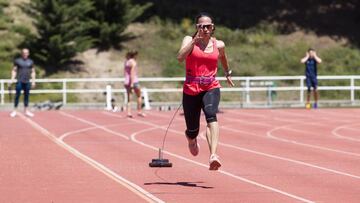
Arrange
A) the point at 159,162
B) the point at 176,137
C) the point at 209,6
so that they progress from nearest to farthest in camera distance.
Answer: the point at 159,162 < the point at 176,137 < the point at 209,6

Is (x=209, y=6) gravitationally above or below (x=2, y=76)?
above

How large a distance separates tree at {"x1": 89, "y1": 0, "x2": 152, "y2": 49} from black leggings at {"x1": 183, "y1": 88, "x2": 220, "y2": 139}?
120ft

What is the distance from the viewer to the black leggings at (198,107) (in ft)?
40.4

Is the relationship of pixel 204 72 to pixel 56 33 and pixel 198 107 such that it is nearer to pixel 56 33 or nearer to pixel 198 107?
pixel 198 107

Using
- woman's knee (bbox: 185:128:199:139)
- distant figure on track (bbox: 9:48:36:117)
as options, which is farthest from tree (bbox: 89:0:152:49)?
woman's knee (bbox: 185:128:199:139)

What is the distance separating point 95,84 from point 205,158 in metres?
29.3

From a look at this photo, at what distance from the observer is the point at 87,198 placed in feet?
35.7

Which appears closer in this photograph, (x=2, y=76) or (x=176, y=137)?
(x=176, y=137)

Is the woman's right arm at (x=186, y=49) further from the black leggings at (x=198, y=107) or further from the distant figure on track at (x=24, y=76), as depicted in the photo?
the distant figure on track at (x=24, y=76)

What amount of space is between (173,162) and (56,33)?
32.4 m

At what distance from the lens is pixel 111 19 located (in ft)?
164

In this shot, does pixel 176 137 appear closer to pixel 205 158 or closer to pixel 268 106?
pixel 205 158

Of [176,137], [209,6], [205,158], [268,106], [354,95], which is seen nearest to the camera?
[205,158]

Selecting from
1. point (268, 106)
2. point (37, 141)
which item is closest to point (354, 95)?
point (268, 106)
